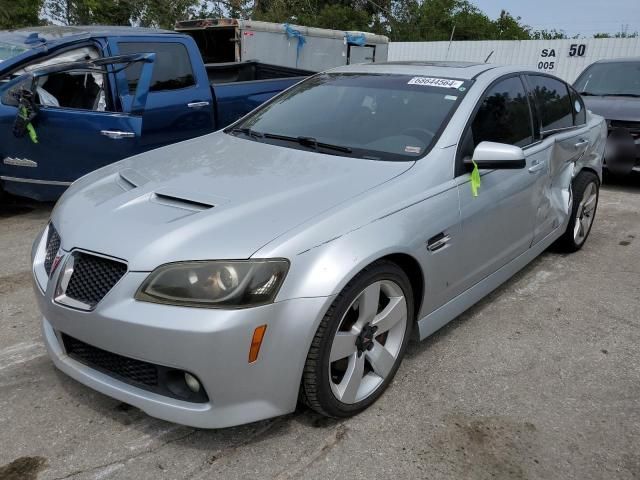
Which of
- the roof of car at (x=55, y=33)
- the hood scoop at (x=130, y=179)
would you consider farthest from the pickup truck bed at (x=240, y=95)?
the hood scoop at (x=130, y=179)

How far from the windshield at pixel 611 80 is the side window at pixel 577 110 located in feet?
10.9

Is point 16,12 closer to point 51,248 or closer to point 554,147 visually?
point 51,248

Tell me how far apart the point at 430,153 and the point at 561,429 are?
4.71ft

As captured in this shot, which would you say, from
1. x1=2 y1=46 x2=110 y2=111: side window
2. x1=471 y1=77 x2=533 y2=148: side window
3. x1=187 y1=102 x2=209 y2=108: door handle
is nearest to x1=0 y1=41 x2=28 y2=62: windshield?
x1=2 y1=46 x2=110 y2=111: side window

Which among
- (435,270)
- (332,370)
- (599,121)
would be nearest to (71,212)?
(332,370)

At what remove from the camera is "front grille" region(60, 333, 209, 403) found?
2.22m

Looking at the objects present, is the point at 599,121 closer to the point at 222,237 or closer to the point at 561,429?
the point at 561,429

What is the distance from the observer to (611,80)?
7938mm

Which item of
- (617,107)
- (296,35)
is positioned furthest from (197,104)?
(296,35)

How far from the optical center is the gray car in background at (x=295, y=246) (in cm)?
213

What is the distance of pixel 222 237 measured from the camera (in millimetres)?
2207

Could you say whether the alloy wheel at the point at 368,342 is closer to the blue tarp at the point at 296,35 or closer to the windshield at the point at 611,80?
the windshield at the point at 611,80

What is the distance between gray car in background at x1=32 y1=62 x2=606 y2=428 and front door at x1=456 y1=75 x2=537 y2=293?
0.05 feet

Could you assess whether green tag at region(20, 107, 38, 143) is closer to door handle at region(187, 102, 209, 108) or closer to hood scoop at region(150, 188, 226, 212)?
door handle at region(187, 102, 209, 108)
